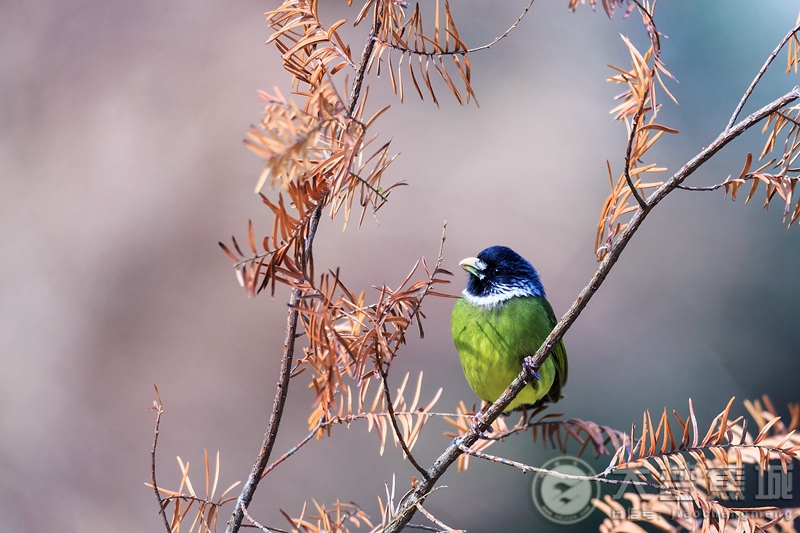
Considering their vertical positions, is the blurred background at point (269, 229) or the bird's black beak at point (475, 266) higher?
the blurred background at point (269, 229)

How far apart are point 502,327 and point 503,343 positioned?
2 cm

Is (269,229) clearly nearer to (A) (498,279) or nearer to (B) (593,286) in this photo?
(A) (498,279)

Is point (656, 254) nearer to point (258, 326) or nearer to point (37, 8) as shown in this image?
point (258, 326)

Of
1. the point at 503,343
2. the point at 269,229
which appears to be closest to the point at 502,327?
the point at 503,343

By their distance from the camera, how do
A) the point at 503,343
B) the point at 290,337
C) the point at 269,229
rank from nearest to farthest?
the point at 290,337
the point at 503,343
the point at 269,229

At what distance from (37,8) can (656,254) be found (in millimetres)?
1319

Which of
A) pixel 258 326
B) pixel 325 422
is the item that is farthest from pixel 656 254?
pixel 325 422

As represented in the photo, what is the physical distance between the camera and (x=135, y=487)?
1090 mm

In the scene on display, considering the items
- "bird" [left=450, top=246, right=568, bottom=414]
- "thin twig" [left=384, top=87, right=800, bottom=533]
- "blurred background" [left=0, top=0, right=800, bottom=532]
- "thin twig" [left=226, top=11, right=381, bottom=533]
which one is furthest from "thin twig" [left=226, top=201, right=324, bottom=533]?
"blurred background" [left=0, top=0, right=800, bottom=532]

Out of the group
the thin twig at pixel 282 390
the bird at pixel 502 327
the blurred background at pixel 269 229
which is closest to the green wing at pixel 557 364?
the bird at pixel 502 327

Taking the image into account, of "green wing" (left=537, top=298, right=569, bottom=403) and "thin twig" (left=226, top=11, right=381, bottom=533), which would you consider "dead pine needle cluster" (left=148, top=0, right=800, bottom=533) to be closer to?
"thin twig" (left=226, top=11, right=381, bottom=533)

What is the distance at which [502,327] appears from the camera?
2.50 ft

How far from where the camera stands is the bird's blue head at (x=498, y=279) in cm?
81

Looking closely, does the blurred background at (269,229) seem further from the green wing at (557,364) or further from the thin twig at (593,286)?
the thin twig at (593,286)
